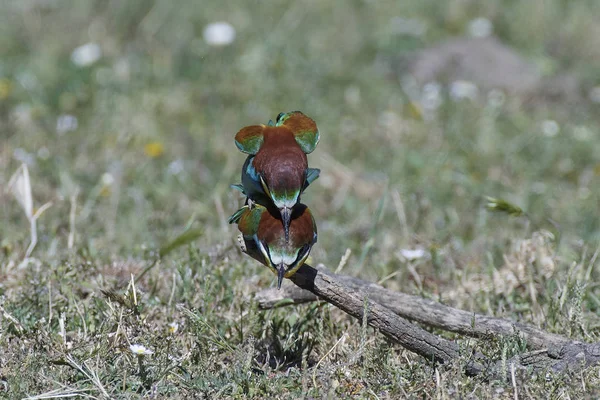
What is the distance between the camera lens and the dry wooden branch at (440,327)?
2607mm

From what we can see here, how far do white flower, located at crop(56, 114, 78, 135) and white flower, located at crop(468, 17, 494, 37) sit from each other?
3540mm

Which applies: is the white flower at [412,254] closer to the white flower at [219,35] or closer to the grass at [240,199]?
the grass at [240,199]

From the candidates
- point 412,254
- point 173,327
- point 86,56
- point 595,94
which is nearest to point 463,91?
point 595,94

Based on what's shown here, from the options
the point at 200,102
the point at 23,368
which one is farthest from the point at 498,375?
the point at 200,102

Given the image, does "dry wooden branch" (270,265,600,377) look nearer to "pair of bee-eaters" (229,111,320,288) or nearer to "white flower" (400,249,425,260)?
"pair of bee-eaters" (229,111,320,288)

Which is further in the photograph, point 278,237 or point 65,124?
point 65,124

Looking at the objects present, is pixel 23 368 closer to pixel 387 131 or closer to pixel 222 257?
pixel 222 257

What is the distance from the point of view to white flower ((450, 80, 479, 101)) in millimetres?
6641

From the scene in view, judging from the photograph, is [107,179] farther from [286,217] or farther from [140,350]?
[286,217]

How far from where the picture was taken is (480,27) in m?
7.60

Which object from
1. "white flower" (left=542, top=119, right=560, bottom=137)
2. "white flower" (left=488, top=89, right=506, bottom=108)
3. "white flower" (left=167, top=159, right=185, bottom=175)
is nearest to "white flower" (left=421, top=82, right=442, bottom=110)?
"white flower" (left=488, top=89, right=506, bottom=108)

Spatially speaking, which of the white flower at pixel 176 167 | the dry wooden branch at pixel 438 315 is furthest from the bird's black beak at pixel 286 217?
the white flower at pixel 176 167

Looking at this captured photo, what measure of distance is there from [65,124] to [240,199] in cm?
256

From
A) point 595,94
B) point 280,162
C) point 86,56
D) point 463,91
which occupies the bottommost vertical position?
point 595,94
